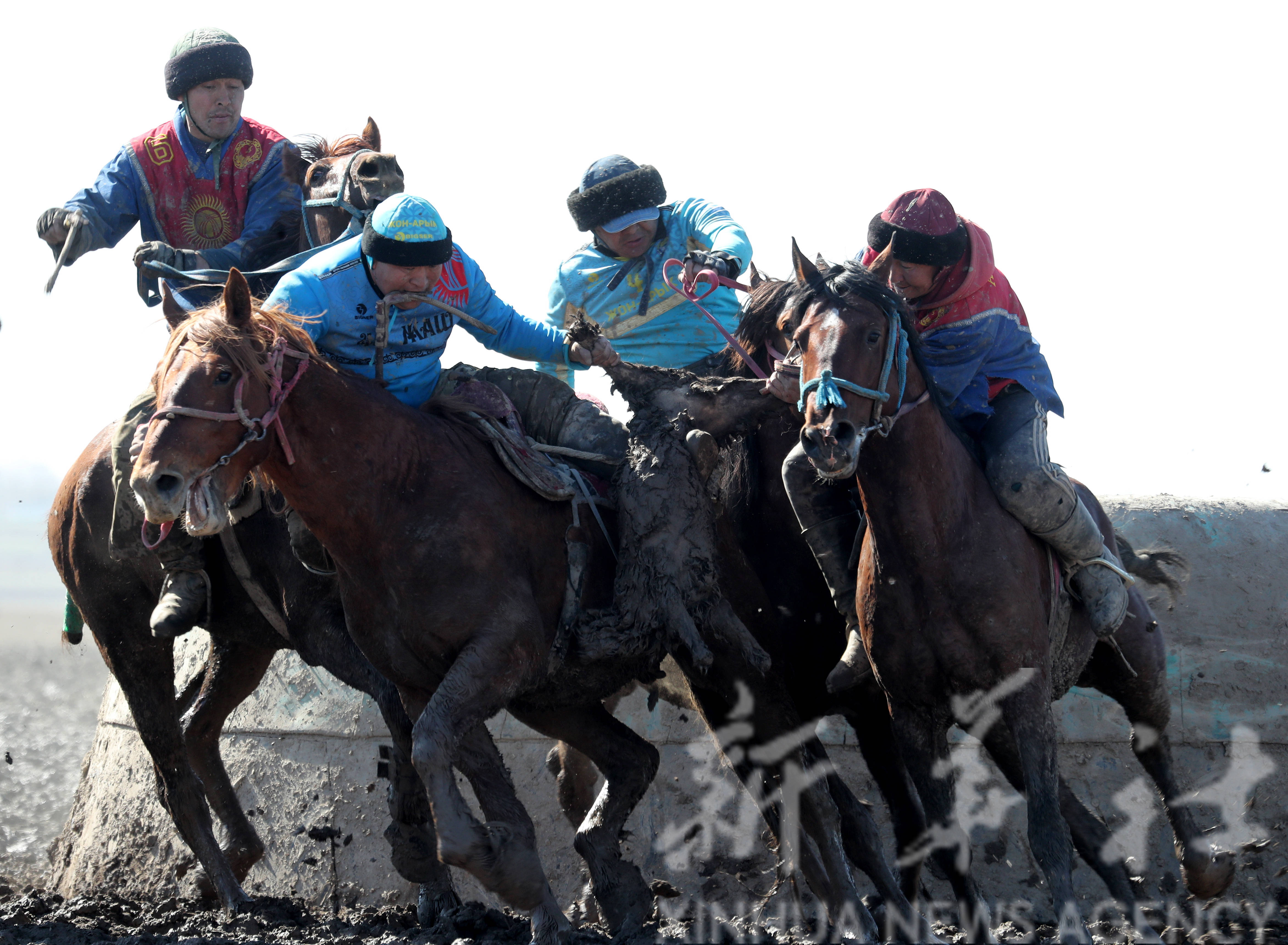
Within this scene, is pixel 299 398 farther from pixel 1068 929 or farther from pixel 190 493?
pixel 1068 929

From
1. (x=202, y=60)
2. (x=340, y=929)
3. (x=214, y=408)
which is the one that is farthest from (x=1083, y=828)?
(x=202, y=60)

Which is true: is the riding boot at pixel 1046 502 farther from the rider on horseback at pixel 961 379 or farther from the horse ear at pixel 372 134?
the horse ear at pixel 372 134

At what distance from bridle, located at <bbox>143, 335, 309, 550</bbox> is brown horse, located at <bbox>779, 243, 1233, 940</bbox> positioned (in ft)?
5.62

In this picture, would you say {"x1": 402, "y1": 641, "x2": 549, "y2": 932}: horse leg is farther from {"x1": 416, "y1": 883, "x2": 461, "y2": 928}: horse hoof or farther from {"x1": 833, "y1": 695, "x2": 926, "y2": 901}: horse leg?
{"x1": 833, "y1": 695, "x2": 926, "y2": 901}: horse leg

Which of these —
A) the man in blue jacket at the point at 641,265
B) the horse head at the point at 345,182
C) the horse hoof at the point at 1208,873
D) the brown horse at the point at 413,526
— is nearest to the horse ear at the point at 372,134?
the horse head at the point at 345,182

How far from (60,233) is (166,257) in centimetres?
74

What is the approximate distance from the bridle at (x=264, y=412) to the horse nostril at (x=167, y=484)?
0.05 meters

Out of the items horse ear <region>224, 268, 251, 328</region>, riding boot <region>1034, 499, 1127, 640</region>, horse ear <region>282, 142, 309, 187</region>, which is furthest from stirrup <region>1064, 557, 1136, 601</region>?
horse ear <region>282, 142, 309, 187</region>

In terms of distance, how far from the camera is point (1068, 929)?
13.3ft

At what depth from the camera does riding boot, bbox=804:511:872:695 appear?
15.9 feet

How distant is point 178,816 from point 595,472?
8.72 ft

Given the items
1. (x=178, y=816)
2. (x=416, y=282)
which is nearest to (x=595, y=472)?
(x=416, y=282)

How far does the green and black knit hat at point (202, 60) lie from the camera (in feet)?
20.5

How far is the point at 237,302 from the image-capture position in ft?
13.5
